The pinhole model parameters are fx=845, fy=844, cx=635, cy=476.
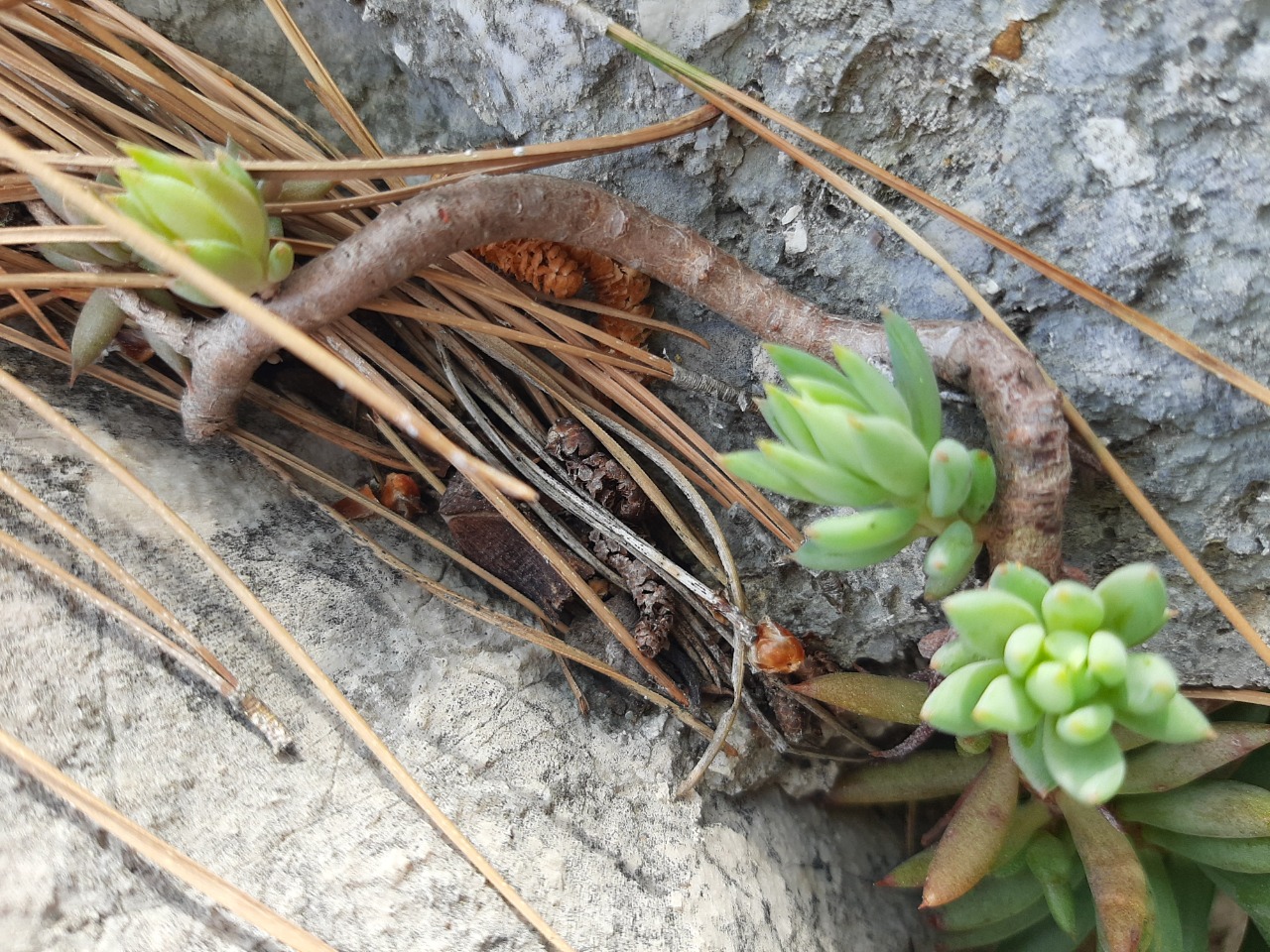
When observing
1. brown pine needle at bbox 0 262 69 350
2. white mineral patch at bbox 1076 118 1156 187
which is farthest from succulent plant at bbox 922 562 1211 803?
brown pine needle at bbox 0 262 69 350

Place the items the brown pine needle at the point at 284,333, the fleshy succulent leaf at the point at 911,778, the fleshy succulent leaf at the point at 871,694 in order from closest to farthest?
the brown pine needle at the point at 284,333
the fleshy succulent leaf at the point at 871,694
the fleshy succulent leaf at the point at 911,778

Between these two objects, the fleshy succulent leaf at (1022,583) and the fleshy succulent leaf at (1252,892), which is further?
the fleshy succulent leaf at (1252,892)

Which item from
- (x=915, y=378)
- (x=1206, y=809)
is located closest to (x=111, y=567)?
(x=915, y=378)

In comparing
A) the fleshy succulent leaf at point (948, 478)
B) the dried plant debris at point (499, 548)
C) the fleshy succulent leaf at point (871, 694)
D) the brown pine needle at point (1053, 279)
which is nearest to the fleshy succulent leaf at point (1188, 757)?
the brown pine needle at point (1053, 279)

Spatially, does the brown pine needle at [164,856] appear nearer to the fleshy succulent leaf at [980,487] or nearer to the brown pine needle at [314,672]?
the brown pine needle at [314,672]

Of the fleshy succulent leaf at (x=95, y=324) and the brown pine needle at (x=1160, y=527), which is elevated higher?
the brown pine needle at (x=1160, y=527)

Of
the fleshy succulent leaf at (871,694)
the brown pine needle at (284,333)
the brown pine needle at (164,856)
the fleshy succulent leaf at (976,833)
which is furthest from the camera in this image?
the fleshy succulent leaf at (871,694)

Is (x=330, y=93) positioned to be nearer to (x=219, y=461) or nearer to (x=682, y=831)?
(x=219, y=461)

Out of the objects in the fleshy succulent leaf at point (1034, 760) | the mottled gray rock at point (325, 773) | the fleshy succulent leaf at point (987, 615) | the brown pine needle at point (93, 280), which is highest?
the fleshy succulent leaf at point (987, 615)

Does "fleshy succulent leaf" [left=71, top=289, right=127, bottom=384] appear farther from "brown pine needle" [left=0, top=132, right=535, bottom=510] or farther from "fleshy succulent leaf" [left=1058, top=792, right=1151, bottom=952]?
"fleshy succulent leaf" [left=1058, top=792, right=1151, bottom=952]
